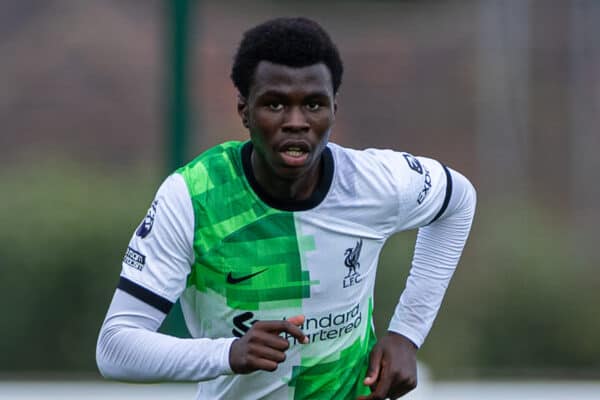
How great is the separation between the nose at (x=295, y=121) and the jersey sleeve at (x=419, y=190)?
0.43 meters

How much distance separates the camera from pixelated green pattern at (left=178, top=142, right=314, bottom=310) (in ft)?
10.5

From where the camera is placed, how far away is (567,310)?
6.95m

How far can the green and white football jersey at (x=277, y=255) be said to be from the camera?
10.4 feet

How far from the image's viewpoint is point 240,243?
10.6ft

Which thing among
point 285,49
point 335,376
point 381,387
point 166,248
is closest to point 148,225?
point 166,248

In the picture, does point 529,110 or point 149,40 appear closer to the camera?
point 529,110

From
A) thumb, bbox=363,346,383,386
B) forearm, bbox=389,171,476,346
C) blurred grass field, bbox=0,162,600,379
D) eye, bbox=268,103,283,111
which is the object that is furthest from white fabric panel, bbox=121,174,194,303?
blurred grass field, bbox=0,162,600,379

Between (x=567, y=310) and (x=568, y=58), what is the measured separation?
3.42m

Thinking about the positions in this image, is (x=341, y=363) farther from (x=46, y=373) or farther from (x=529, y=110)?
(x=529, y=110)

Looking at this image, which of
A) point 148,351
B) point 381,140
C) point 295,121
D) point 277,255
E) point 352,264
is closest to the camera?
point 148,351

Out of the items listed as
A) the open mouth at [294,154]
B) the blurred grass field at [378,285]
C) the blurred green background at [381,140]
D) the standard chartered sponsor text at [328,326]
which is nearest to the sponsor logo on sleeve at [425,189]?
the standard chartered sponsor text at [328,326]

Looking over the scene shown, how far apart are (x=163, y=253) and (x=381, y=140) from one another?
634 centimetres

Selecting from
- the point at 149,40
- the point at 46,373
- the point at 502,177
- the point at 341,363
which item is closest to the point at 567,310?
the point at 502,177

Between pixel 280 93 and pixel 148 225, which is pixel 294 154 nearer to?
pixel 280 93
